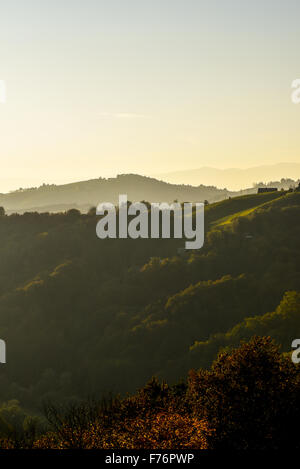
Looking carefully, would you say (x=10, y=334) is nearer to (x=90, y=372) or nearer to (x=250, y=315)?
(x=90, y=372)

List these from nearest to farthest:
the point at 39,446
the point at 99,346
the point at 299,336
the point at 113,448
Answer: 1. the point at 113,448
2. the point at 39,446
3. the point at 299,336
4. the point at 99,346

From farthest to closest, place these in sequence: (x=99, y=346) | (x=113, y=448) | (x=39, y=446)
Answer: (x=99, y=346) < (x=39, y=446) < (x=113, y=448)

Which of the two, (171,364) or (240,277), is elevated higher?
(240,277)

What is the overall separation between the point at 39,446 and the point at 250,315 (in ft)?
473

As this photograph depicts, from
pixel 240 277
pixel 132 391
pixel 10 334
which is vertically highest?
pixel 240 277

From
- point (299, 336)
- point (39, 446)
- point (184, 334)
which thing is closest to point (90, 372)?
point (184, 334)

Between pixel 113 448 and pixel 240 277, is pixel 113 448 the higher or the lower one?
the lower one

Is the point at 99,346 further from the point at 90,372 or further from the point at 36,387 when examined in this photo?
the point at 36,387

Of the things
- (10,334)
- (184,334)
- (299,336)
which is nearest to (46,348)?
(10,334)

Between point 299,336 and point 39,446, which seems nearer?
point 39,446

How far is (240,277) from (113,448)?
16029cm

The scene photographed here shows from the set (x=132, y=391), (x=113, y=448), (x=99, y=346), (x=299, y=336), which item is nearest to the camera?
(x=113, y=448)

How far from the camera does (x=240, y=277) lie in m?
196

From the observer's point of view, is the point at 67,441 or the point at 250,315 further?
the point at 250,315
